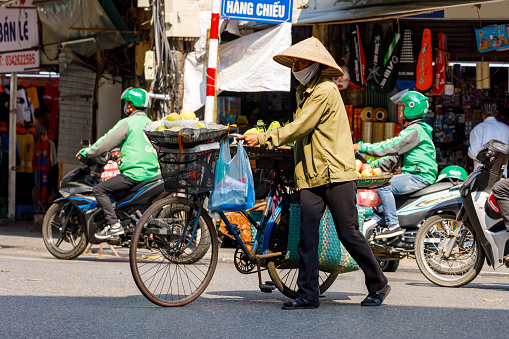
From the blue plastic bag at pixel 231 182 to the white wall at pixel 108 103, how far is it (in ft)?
33.3

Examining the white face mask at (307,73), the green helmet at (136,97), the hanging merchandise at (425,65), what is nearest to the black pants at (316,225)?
the white face mask at (307,73)

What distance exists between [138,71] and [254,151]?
8.66m

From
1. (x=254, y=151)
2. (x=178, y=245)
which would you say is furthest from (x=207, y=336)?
(x=254, y=151)

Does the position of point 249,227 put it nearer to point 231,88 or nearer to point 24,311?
point 24,311

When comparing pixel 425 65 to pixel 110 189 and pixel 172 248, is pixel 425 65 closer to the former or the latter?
pixel 110 189

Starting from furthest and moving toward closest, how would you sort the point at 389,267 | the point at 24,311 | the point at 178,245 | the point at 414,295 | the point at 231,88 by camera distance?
the point at 231,88 → the point at 389,267 → the point at 414,295 → the point at 178,245 → the point at 24,311

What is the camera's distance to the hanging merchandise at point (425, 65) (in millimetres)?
12758

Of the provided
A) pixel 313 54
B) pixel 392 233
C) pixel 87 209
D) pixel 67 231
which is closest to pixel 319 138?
pixel 313 54

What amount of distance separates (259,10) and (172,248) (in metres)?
6.42

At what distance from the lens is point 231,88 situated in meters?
12.1

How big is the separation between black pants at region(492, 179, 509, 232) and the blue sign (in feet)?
17.4

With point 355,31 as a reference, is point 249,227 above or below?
below

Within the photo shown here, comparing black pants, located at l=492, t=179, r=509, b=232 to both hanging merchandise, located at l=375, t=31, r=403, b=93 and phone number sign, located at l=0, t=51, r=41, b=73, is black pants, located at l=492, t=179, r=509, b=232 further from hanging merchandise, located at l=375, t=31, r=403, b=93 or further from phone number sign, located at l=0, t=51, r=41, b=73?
phone number sign, located at l=0, t=51, r=41, b=73

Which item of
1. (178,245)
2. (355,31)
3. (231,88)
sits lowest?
(178,245)
